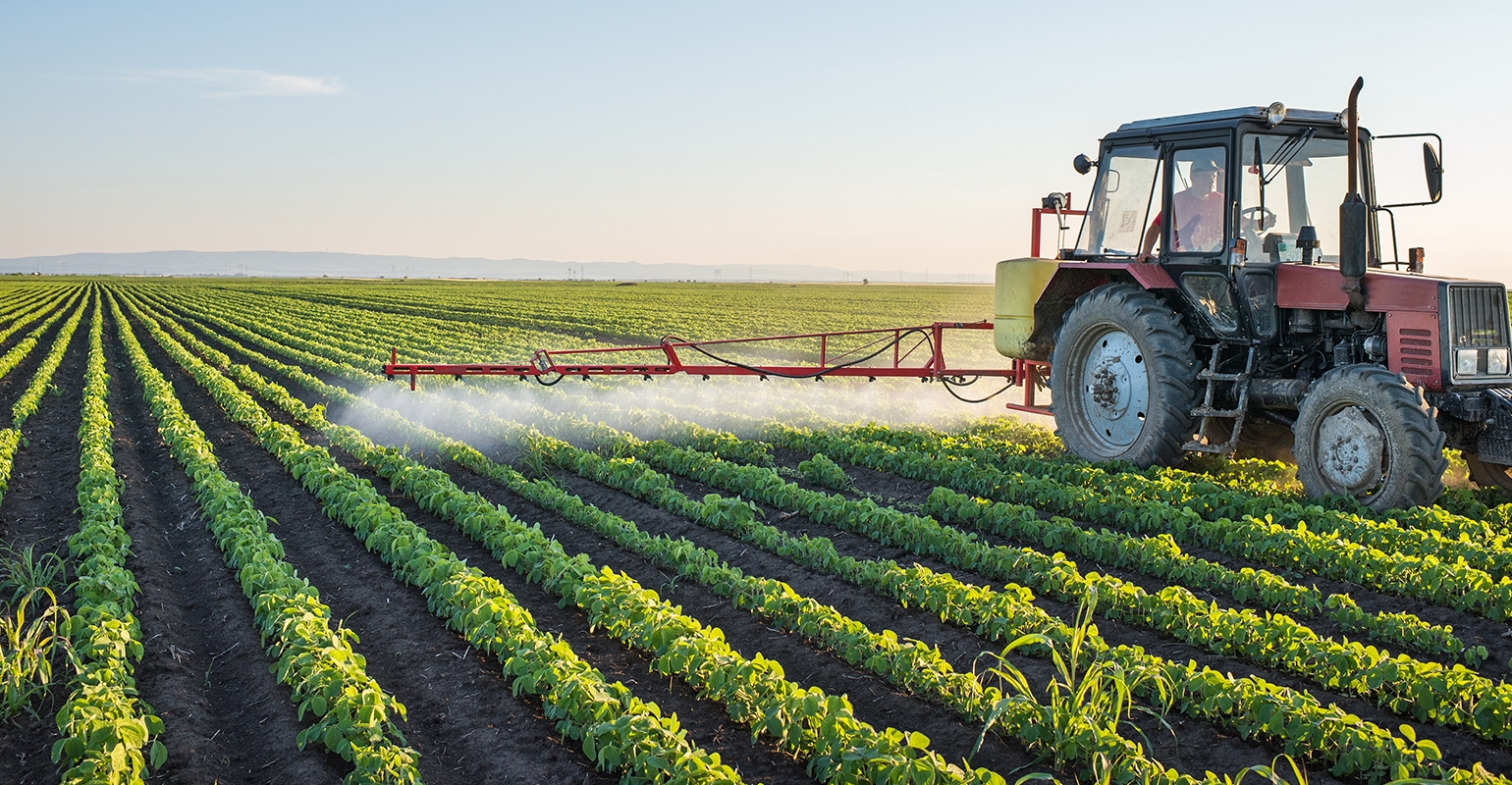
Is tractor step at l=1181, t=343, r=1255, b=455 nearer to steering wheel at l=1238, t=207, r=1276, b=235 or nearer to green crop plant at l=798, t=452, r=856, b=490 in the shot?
steering wheel at l=1238, t=207, r=1276, b=235

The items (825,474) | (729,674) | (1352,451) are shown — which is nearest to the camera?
(729,674)

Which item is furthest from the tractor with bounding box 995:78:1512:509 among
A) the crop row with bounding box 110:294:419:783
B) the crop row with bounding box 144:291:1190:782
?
the crop row with bounding box 110:294:419:783

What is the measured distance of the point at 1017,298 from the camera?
30.7 feet

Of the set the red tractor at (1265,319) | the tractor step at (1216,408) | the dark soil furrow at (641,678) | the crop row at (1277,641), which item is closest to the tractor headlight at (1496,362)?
the red tractor at (1265,319)

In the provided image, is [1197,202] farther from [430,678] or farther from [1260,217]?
[430,678]

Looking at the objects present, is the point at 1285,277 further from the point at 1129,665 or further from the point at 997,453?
the point at 1129,665

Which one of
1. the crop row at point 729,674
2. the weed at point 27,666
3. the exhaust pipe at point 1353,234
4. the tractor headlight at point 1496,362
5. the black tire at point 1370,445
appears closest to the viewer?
the crop row at point 729,674

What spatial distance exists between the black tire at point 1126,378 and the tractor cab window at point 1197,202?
0.49m

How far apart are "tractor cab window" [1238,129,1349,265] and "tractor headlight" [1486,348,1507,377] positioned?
3.75 feet

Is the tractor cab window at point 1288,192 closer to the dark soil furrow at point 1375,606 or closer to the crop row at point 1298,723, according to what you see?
the dark soil furrow at point 1375,606

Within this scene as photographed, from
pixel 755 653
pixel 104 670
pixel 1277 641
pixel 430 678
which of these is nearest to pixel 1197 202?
pixel 1277 641

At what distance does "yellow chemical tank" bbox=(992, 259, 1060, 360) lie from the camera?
918cm

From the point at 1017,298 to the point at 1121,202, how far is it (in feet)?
4.16

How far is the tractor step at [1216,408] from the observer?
7512mm
